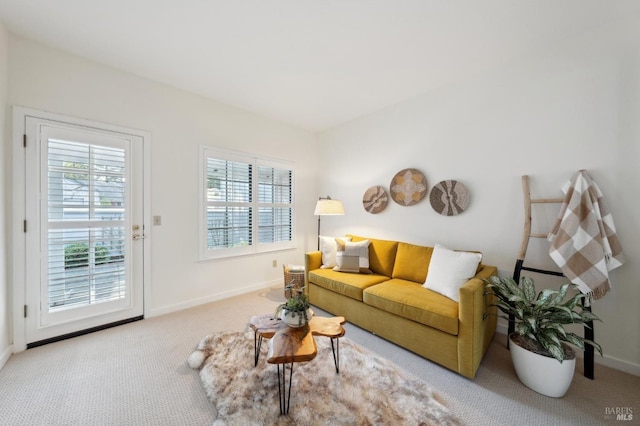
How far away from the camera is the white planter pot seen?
1.56 metres

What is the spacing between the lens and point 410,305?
204 centimetres

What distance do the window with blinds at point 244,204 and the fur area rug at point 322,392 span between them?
5.07ft

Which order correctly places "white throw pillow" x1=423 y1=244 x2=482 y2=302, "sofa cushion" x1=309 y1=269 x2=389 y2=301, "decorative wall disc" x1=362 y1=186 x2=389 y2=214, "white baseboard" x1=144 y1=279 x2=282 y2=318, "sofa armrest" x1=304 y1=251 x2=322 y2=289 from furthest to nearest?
→ "decorative wall disc" x1=362 y1=186 x2=389 y2=214, "sofa armrest" x1=304 y1=251 x2=322 y2=289, "white baseboard" x1=144 y1=279 x2=282 y2=318, "sofa cushion" x1=309 y1=269 x2=389 y2=301, "white throw pillow" x1=423 y1=244 x2=482 y2=302

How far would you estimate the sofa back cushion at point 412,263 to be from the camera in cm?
262

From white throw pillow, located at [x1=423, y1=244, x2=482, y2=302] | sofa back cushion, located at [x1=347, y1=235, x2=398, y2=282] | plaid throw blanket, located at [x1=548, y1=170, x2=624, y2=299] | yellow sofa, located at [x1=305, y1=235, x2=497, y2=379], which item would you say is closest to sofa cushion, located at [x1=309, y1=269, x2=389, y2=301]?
yellow sofa, located at [x1=305, y1=235, x2=497, y2=379]

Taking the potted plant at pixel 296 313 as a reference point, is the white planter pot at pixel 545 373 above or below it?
below

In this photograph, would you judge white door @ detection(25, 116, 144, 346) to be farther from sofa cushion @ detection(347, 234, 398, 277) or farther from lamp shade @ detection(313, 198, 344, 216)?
sofa cushion @ detection(347, 234, 398, 277)

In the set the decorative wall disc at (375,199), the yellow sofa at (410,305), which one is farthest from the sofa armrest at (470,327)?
the decorative wall disc at (375,199)

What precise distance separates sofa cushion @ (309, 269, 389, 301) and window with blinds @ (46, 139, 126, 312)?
6.95 ft

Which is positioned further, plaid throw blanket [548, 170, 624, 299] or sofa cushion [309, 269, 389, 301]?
sofa cushion [309, 269, 389, 301]

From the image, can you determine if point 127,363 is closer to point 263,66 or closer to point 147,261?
point 147,261

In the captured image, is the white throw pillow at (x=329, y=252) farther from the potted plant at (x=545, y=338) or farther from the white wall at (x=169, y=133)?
the potted plant at (x=545, y=338)

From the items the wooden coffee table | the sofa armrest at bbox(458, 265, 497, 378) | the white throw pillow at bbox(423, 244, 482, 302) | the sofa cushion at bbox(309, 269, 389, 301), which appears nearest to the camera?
the wooden coffee table

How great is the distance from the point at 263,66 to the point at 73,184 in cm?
→ 215
